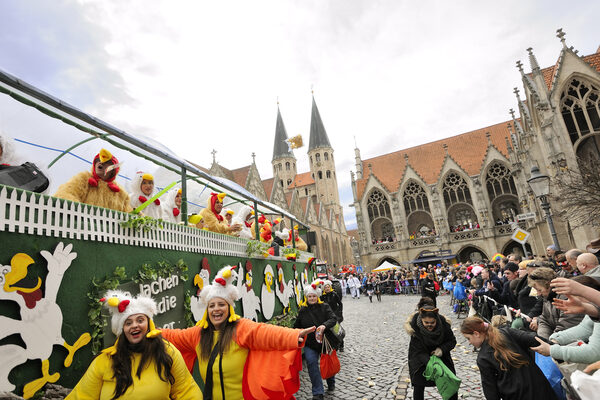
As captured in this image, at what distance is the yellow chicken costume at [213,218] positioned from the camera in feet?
18.6

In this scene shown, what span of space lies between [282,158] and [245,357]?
56487 mm

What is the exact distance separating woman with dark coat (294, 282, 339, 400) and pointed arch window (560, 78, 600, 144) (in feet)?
78.7

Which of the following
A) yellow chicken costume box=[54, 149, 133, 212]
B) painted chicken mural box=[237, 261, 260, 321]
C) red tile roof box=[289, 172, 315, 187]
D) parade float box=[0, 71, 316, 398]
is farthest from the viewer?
red tile roof box=[289, 172, 315, 187]

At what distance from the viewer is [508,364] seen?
2771 millimetres

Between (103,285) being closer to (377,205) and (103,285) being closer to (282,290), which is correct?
(282,290)

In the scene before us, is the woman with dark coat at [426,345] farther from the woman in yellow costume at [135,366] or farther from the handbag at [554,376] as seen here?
the woman in yellow costume at [135,366]

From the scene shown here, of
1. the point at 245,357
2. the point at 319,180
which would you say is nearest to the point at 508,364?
the point at 245,357

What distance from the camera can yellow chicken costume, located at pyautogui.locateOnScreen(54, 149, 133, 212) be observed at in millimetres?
3252

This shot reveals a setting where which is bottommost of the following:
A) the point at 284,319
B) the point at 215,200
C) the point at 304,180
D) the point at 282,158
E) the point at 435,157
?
the point at 284,319

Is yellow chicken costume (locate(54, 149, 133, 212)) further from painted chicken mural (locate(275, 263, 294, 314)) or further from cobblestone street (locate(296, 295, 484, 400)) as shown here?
painted chicken mural (locate(275, 263, 294, 314))

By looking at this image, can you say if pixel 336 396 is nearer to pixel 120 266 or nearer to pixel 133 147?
pixel 120 266

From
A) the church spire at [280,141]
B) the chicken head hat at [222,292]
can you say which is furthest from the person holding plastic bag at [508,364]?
the church spire at [280,141]

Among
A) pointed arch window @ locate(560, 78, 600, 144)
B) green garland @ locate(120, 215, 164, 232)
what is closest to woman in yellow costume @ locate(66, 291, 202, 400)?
green garland @ locate(120, 215, 164, 232)

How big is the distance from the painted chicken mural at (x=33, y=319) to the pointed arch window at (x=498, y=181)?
3933 cm
